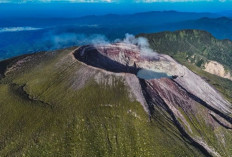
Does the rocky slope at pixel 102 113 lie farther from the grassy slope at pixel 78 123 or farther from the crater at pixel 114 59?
the crater at pixel 114 59

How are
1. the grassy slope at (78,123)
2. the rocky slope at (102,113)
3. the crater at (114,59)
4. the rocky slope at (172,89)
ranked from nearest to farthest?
the grassy slope at (78,123), the rocky slope at (102,113), the rocky slope at (172,89), the crater at (114,59)

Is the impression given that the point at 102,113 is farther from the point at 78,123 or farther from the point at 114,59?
the point at 114,59

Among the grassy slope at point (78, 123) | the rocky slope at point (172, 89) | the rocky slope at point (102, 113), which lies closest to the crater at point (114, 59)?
the rocky slope at point (172, 89)

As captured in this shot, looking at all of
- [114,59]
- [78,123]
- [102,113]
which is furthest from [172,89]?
[78,123]

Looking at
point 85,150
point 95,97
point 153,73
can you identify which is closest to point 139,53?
point 153,73

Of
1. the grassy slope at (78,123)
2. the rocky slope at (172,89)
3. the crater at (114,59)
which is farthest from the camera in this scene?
the crater at (114,59)

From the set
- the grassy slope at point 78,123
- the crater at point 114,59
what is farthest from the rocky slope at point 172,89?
the grassy slope at point 78,123

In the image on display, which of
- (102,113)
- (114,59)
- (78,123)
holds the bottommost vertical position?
(78,123)

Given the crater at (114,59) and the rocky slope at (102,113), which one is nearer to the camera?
the rocky slope at (102,113)

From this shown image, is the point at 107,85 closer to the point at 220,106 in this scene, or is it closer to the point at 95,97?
the point at 95,97
